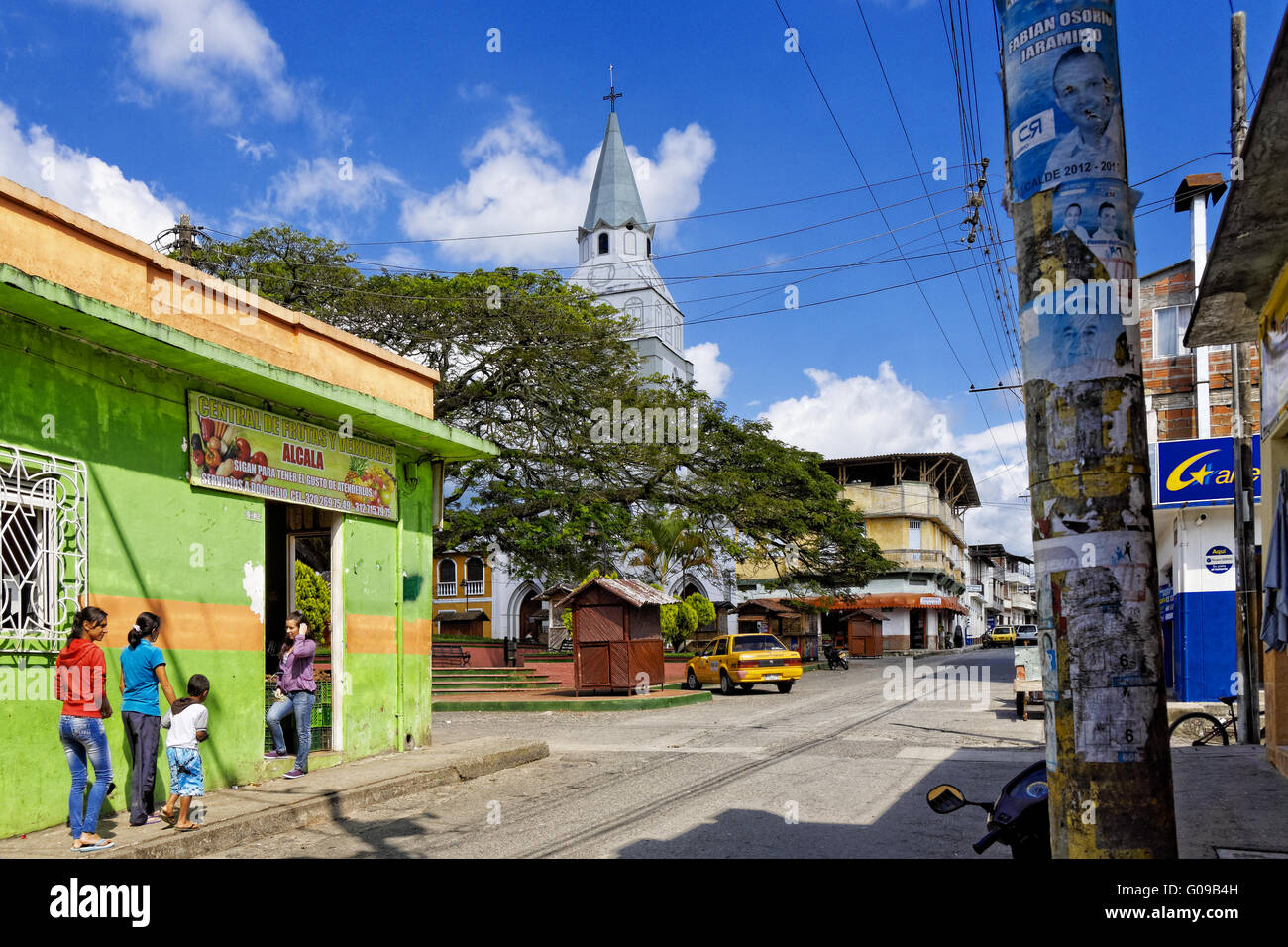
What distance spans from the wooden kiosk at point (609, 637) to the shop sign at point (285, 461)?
423 inches

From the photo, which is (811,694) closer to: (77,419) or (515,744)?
(515,744)

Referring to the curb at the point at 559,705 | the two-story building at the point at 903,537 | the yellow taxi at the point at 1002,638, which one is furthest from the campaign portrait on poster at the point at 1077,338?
the yellow taxi at the point at 1002,638

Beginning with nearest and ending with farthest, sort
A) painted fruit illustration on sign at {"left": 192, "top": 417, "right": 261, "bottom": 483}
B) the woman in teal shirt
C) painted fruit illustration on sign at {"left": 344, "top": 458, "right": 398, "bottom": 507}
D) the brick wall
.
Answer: the woman in teal shirt, painted fruit illustration on sign at {"left": 192, "top": 417, "right": 261, "bottom": 483}, painted fruit illustration on sign at {"left": 344, "top": 458, "right": 398, "bottom": 507}, the brick wall

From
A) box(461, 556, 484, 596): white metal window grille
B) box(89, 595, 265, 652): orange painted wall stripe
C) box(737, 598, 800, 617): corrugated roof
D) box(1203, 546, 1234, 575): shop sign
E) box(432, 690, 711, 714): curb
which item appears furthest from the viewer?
box(461, 556, 484, 596): white metal window grille

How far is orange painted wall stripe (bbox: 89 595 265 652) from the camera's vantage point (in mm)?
8773

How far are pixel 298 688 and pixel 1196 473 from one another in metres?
16.0

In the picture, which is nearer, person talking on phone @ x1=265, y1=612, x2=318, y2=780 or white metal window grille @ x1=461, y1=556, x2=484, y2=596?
person talking on phone @ x1=265, y1=612, x2=318, y2=780

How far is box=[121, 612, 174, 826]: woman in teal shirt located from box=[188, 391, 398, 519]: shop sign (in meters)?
2.00

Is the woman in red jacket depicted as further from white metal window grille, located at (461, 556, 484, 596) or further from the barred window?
white metal window grille, located at (461, 556, 484, 596)

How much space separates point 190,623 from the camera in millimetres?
9625

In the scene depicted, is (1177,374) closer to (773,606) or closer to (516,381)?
(516,381)

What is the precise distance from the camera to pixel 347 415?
39.0ft

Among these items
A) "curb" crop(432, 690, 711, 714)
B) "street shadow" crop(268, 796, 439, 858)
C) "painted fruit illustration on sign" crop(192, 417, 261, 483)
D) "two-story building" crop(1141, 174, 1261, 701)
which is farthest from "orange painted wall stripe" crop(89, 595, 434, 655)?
"two-story building" crop(1141, 174, 1261, 701)
